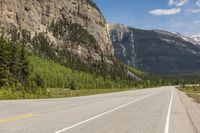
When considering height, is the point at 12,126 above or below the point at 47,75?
below

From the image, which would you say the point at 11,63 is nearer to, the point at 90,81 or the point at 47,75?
the point at 47,75

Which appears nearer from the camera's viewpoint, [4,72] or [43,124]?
[43,124]

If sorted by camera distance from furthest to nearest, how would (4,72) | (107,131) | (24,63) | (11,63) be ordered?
(24,63), (11,63), (4,72), (107,131)

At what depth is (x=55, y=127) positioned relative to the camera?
13.8m

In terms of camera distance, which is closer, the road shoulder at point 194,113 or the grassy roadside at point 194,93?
the road shoulder at point 194,113

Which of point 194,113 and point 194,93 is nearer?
point 194,113

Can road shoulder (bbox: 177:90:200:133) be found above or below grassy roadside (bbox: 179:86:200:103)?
below

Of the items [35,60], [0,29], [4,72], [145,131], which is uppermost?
[0,29]

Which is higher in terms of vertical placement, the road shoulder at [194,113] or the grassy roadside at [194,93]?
the grassy roadside at [194,93]

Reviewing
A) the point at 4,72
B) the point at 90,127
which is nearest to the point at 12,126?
the point at 90,127

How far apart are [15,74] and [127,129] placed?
240ft

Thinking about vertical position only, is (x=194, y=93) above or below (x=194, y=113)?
above

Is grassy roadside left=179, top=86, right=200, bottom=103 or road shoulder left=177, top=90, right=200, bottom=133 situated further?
grassy roadside left=179, top=86, right=200, bottom=103

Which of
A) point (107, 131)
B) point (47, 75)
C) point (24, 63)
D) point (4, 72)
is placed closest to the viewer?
point (107, 131)
